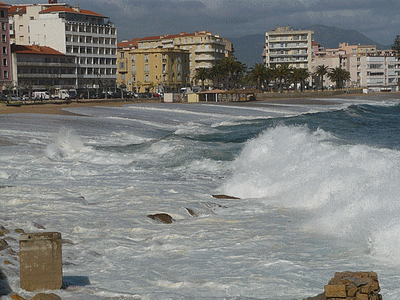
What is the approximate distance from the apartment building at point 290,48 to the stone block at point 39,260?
154 metres

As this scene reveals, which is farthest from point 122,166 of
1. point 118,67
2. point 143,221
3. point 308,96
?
point 118,67

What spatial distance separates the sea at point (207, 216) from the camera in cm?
1032

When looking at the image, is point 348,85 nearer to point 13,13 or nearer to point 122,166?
point 13,13

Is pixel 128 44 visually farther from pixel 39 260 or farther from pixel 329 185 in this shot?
pixel 39 260

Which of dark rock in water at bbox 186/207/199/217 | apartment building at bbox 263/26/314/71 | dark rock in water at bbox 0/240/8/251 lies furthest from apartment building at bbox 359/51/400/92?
dark rock in water at bbox 0/240/8/251

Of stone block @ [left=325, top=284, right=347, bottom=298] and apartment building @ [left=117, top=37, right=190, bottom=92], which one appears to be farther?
apartment building @ [left=117, top=37, right=190, bottom=92]

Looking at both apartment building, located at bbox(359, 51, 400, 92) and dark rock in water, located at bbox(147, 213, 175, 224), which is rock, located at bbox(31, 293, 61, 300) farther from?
apartment building, located at bbox(359, 51, 400, 92)

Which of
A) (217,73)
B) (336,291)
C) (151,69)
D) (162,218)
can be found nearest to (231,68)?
(217,73)

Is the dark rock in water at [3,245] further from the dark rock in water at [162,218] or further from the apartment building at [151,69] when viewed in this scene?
the apartment building at [151,69]

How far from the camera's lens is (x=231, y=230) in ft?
44.3

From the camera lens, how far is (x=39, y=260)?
29.9ft

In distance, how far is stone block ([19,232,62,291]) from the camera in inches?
355

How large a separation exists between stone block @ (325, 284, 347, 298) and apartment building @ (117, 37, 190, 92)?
116983 mm

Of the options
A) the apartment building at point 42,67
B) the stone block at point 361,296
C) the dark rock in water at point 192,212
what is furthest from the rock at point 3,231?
the apartment building at point 42,67
